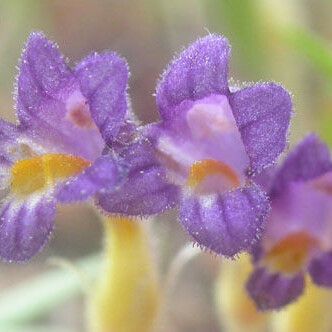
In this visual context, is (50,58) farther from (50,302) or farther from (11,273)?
(11,273)

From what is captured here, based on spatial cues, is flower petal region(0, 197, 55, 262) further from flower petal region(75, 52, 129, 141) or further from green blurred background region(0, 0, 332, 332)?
green blurred background region(0, 0, 332, 332)

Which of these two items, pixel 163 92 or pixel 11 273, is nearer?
pixel 163 92

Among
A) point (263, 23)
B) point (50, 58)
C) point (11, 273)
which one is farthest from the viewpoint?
point (11, 273)

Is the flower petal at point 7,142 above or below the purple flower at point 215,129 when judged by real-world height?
above

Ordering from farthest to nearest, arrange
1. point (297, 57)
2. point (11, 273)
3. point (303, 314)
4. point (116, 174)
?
point (11, 273) < point (297, 57) < point (303, 314) < point (116, 174)

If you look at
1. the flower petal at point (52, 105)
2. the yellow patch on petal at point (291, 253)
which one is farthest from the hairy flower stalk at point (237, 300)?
the flower petal at point (52, 105)

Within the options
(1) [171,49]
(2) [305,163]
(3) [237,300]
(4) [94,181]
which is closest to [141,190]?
(4) [94,181]

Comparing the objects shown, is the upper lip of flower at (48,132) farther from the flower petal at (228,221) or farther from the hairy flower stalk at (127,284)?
the hairy flower stalk at (127,284)

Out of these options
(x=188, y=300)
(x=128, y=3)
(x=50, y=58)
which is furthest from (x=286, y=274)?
(x=128, y=3)
